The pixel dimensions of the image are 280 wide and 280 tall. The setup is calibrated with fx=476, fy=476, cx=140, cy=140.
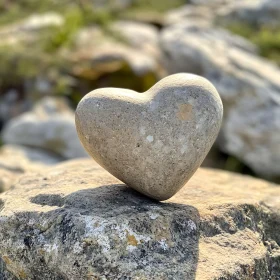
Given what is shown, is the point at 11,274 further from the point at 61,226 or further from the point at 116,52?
the point at 116,52

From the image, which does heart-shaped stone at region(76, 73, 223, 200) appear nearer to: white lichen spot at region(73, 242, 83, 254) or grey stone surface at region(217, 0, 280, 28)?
white lichen spot at region(73, 242, 83, 254)

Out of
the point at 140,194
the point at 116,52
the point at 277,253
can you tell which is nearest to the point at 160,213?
the point at 140,194

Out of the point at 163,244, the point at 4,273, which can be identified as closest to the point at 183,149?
the point at 163,244

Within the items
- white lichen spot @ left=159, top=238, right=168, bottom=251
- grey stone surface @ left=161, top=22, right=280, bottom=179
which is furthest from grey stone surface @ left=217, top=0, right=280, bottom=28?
white lichen spot @ left=159, top=238, right=168, bottom=251

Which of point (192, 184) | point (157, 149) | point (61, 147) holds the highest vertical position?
point (157, 149)

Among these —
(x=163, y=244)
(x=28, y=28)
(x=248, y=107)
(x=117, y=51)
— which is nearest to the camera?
(x=163, y=244)

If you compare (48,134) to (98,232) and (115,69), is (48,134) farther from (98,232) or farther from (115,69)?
(98,232)
